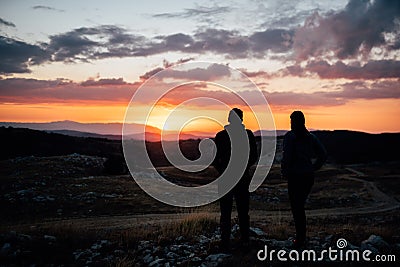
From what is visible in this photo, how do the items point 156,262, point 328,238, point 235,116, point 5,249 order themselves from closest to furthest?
point 156,262 → point 235,116 → point 5,249 → point 328,238

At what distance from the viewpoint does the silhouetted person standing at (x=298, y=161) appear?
8.12 metres

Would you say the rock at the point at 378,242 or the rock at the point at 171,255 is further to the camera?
Result: the rock at the point at 378,242

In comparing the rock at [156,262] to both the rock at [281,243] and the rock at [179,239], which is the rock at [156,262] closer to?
the rock at [179,239]

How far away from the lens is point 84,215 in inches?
966

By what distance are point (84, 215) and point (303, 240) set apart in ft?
63.0

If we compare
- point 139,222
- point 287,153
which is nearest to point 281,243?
point 287,153

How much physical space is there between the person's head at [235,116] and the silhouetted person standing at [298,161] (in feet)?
3.70

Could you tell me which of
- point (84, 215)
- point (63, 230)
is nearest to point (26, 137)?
point (84, 215)

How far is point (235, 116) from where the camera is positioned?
840 cm

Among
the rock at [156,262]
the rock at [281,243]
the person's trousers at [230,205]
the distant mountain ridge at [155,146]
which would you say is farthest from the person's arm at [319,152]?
the distant mountain ridge at [155,146]

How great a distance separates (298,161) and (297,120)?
3.01 feet

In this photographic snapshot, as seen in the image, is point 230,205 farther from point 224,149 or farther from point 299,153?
point 299,153

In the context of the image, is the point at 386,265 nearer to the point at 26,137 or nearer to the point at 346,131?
the point at 26,137

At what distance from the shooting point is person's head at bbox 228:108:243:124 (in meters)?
8.40
